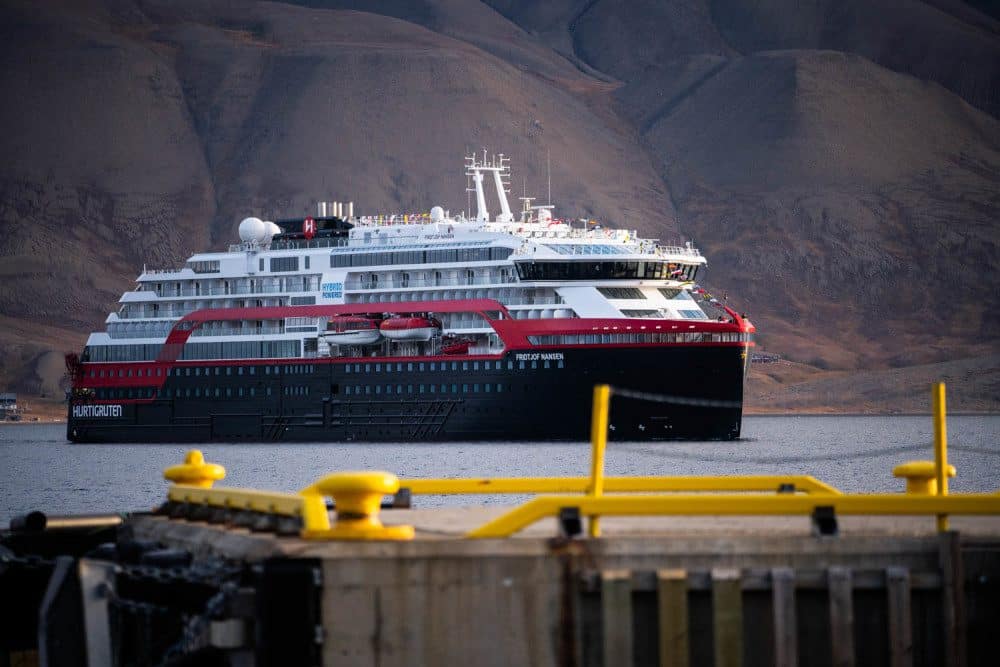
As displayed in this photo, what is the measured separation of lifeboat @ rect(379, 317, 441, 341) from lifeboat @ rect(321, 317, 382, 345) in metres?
1.27

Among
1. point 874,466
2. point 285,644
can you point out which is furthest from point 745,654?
point 874,466

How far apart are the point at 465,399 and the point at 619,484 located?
66923 mm

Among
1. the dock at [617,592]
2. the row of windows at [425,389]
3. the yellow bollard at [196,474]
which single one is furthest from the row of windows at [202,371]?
the dock at [617,592]

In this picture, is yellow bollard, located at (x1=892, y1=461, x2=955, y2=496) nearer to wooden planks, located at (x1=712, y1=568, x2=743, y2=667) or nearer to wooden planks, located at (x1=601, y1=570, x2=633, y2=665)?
wooden planks, located at (x1=712, y1=568, x2=743, y2=667)

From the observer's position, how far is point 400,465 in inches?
2694

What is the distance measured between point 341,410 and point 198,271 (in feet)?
37.5

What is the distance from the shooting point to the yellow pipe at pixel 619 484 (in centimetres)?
1731

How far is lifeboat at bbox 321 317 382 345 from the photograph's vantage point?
86875mm

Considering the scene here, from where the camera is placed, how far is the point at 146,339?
95750 mm

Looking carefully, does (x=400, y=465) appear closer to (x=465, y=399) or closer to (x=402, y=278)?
(x=465, y=399)

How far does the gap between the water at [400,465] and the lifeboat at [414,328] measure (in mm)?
4751

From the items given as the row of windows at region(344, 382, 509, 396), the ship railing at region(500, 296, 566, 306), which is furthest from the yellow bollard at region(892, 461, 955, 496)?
the row of windows at region(344, 382, 509, 396)

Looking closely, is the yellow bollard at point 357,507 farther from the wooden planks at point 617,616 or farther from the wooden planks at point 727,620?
the wooden planks at point 727,620

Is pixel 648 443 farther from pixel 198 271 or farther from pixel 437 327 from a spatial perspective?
pixel 198 271
